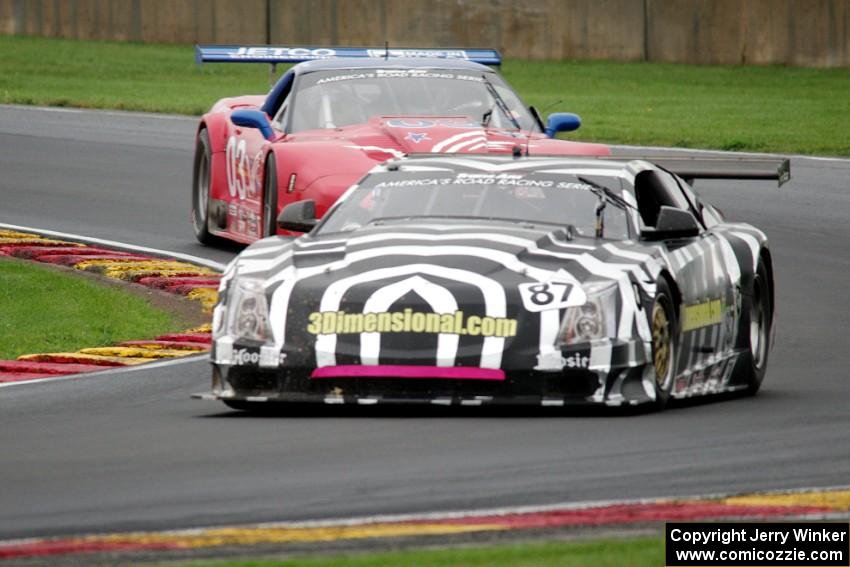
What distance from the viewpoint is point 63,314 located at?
13.7m

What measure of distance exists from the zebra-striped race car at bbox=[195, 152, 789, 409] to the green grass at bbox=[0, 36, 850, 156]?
561 inches

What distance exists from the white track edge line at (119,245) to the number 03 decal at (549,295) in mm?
6471

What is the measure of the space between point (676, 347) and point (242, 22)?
31791mm

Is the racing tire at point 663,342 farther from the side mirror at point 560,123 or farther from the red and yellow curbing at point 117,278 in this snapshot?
the side mirror at point 560,123

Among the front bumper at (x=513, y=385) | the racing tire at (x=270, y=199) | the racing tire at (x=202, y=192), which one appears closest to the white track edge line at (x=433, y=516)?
the front bumper at (x=513, y=385)

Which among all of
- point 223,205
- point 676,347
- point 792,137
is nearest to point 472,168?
point 676,347

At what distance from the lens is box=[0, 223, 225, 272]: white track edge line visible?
51.5 ft

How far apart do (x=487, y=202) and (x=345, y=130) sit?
4.91 meters

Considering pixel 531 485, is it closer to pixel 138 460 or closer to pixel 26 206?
pixel 138 460

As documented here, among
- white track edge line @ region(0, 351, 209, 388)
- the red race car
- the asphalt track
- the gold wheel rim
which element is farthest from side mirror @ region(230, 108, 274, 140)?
the gold wheel rim

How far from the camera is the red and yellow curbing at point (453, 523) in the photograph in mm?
6211

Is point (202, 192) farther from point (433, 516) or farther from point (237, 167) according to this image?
point (433, 516)

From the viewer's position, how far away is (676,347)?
31.3 ft

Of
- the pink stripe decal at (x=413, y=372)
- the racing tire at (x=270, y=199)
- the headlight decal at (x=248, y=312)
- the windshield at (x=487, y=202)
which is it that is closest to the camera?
the pink stripe decal at (x=413, y=372)
